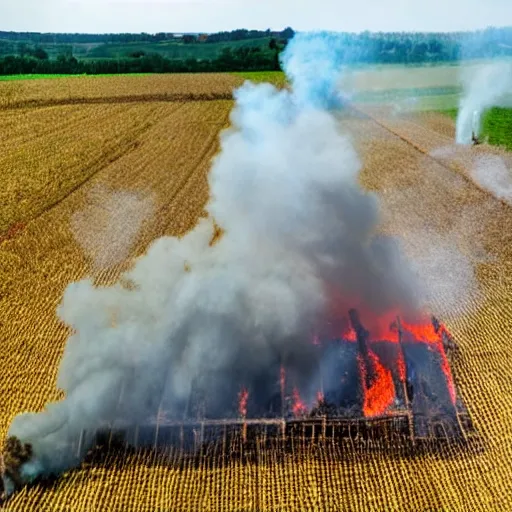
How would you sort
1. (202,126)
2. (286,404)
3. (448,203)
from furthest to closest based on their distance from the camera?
(202,126), (448,203), (286,404)

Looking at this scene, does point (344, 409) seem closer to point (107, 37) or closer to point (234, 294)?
point (234, 294)

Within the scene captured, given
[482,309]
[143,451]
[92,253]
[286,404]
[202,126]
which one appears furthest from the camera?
[202,126]

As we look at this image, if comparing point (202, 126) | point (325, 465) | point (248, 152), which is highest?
point (248, 152)

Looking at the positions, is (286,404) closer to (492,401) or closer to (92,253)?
(492,401)

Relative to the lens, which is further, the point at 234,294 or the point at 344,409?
the point at 234,294

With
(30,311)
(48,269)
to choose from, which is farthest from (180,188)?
(30,311)

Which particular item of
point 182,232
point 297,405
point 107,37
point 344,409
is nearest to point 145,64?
point 107,37
